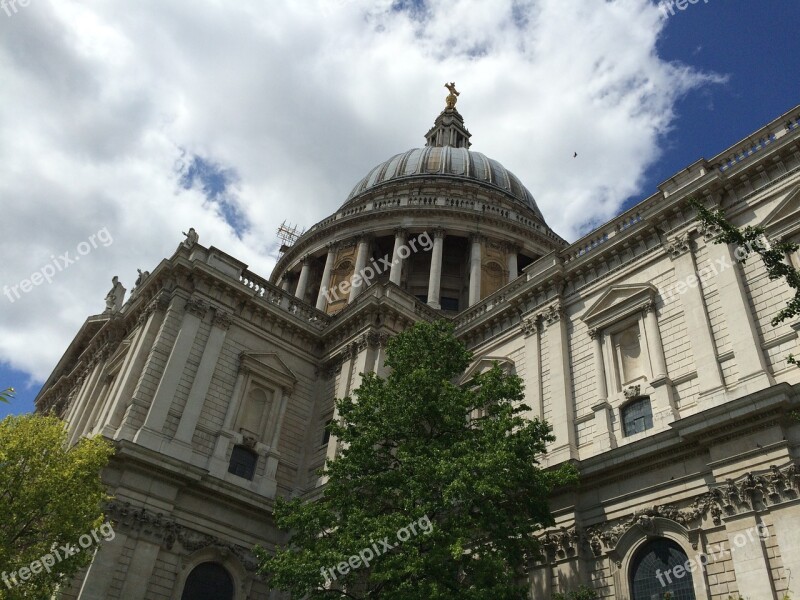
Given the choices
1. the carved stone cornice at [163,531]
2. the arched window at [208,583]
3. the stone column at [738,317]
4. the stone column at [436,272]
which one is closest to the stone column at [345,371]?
the carved stone cornice at [163,531]

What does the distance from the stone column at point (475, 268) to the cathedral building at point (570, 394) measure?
10.6 metres

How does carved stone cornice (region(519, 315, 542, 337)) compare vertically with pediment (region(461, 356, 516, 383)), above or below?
above

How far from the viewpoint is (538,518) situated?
16266 mm

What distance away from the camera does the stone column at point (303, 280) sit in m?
46.3

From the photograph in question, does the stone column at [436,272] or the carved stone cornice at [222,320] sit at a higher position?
the stone column at [436,272]

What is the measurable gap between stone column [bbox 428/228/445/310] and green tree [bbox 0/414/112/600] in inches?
942

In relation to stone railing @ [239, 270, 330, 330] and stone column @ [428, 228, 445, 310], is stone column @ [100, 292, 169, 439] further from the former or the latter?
stone column @ [428, 228, 445, 310]

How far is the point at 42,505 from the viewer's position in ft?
57.4

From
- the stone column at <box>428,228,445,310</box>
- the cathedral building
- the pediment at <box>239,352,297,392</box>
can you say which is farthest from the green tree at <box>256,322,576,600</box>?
the stone column at <box>428,228,445,310</box>

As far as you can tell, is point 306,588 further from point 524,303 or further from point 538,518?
point 524,303

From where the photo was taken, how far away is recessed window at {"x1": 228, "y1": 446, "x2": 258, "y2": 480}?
25297 millimetres

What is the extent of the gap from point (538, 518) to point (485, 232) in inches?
1204

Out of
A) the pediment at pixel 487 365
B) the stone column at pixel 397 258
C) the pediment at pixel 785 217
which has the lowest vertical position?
the pediment at pixel 487 365

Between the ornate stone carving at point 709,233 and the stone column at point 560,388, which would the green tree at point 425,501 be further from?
the ornate stone carving at point 709,233
